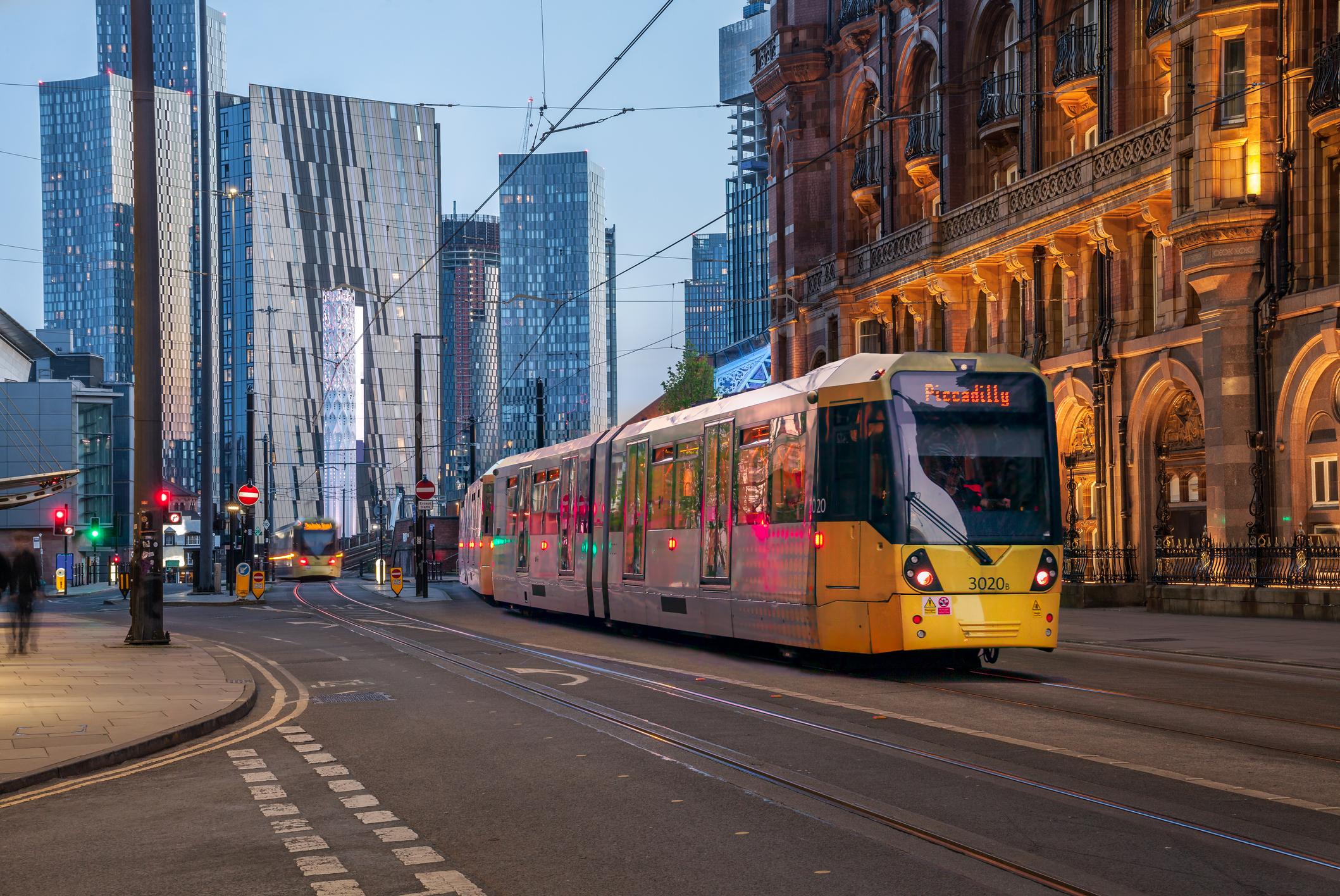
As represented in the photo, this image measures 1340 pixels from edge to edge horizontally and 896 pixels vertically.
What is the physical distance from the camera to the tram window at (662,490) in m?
22.1

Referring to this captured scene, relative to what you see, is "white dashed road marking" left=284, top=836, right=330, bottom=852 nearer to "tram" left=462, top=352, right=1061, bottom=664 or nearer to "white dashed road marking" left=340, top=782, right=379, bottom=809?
"white dashed road marking" left=340, top=782, right=379, bottom=809

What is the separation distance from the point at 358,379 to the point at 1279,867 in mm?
165591

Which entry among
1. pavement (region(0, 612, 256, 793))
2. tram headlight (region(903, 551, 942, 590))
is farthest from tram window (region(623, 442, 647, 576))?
tram headlight (region(903, 551, 942, 590))

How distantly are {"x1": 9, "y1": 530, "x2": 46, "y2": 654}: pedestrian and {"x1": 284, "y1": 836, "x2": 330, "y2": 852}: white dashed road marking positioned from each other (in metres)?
15.6

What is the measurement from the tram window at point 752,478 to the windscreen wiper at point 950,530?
9.35 feet

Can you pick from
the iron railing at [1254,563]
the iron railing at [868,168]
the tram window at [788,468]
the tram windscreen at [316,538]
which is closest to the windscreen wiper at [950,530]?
the tram window at [788,468]

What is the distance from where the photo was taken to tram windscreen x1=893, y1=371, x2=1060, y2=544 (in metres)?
15.9

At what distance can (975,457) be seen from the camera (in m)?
16.2

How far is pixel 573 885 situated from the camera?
269 inches

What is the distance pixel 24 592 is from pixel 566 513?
9.48 m

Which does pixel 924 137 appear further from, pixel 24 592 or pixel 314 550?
pixel 314 550

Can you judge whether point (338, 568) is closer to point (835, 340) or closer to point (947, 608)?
point (835, 340)

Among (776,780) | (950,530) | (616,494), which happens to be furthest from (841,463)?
(616,494)

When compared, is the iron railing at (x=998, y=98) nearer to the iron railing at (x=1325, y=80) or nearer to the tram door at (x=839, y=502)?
the iron railing at (x=1325, y=80)
